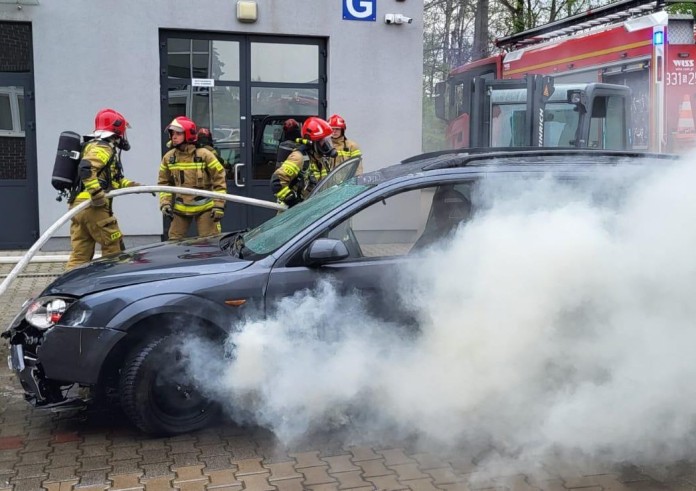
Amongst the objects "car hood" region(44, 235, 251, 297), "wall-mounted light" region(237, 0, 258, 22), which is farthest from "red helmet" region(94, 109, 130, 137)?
"wall-mounted light" region(237, 0, 258, 22)

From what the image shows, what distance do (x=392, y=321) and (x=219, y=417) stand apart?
47.4 inches

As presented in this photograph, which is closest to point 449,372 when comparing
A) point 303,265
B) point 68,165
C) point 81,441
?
point 303,265

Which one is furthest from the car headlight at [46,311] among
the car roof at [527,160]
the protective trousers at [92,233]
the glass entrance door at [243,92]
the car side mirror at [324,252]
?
the glass entrance door at [243,92]

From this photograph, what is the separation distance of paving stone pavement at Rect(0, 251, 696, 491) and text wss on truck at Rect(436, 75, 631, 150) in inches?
240

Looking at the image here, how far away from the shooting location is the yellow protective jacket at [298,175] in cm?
742

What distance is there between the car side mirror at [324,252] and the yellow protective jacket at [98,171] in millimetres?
3113

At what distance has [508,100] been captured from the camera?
9.79m

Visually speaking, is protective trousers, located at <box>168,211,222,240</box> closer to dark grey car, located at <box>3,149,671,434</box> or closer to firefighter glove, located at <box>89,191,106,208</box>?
firefighter glove, located at <box>89,191,106,208</box>

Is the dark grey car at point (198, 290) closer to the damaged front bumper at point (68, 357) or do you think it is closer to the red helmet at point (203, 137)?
the damaged front bumper at point (68, 357)

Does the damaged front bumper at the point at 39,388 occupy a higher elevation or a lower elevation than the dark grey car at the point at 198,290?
lower

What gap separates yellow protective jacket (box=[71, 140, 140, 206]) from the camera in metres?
6.51

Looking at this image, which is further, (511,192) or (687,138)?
(687,138)

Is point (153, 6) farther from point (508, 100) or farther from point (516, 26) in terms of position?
point (516, 26)

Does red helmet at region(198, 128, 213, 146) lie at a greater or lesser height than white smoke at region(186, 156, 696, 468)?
greater
